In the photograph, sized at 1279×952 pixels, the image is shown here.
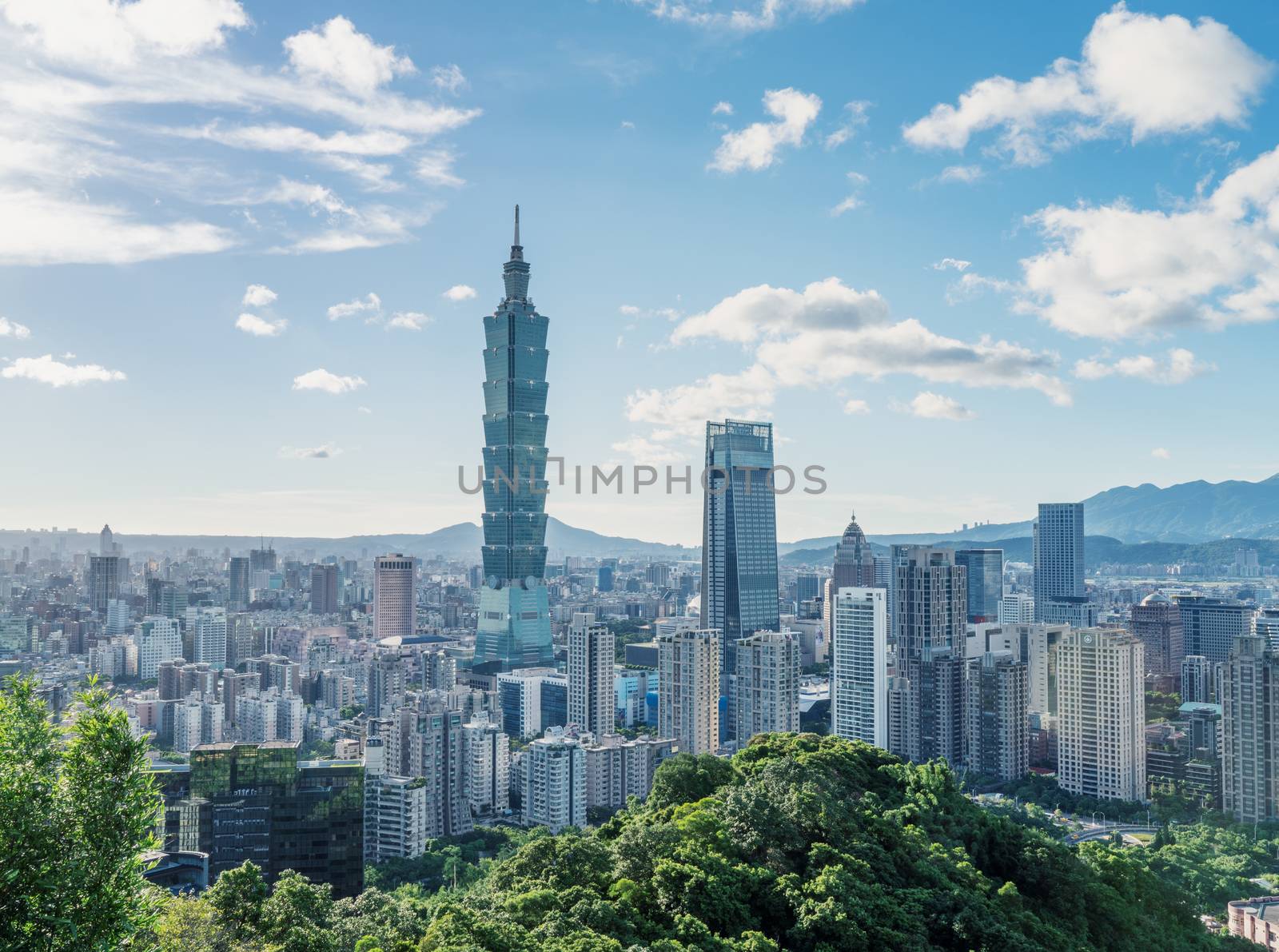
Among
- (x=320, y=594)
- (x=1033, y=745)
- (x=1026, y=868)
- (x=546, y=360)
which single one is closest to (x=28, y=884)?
(x=1026, y=868)

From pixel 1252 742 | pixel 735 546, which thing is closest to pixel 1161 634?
pixel 735 546

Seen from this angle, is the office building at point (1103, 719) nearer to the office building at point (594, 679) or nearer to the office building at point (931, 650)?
the office building at point (931, 650)

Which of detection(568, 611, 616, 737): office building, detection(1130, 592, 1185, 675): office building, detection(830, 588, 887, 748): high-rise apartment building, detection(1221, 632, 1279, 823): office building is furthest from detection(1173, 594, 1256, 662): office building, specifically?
detection(568, 611, 616, 737): office building

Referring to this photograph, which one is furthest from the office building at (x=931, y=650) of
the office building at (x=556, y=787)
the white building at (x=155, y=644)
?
the white building at (x=155, y=644)

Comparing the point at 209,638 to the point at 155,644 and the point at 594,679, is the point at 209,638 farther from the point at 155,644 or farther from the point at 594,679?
the point at 594,679

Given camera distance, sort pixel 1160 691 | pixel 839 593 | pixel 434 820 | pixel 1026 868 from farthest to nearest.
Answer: pixel 1160 691 < pixel 839 593 < pixel 434 820 < pixel 1026 868

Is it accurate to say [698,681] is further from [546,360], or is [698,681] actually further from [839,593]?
[546,360]
